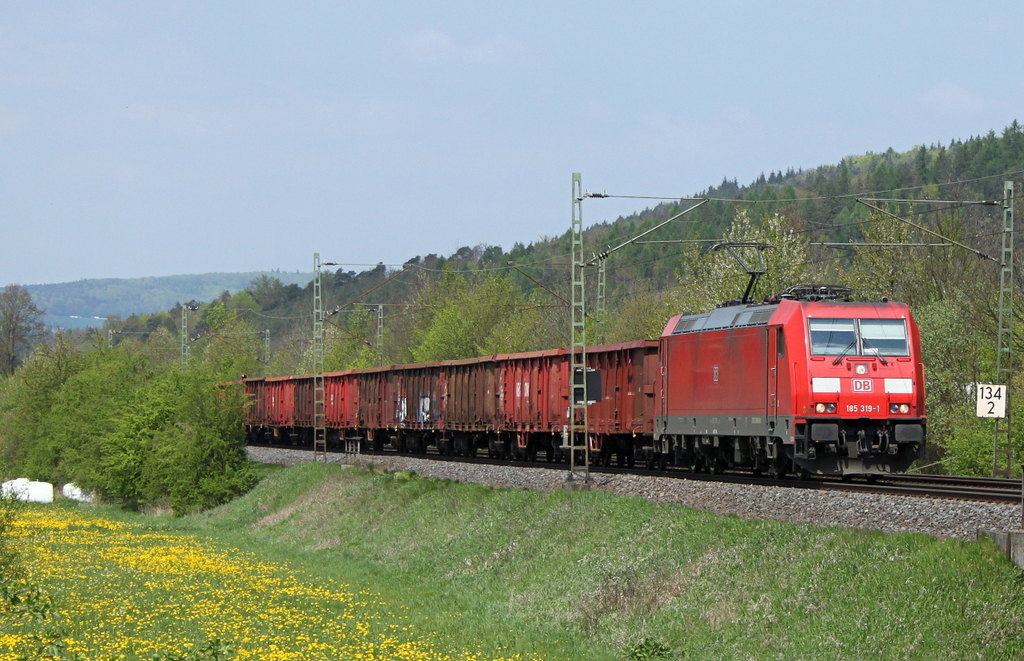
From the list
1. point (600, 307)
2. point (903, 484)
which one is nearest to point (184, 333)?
point (600, 307)

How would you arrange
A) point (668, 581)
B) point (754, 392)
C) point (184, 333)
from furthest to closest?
point (184, 333) → point (754, 392) → point (668, 581)

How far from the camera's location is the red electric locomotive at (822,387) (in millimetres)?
23906

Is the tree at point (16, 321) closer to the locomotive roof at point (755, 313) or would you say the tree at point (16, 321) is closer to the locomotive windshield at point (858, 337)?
the locomotive roof at point (755, 313)

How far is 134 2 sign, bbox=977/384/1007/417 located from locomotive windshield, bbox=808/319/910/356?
16.2ft

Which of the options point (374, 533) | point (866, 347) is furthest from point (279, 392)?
point (866, 347)

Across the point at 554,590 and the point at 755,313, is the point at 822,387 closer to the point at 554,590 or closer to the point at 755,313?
the point at 755,313

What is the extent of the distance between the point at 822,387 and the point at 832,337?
114cm

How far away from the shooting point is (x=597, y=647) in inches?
718

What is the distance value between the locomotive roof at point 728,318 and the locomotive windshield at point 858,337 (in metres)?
1.39

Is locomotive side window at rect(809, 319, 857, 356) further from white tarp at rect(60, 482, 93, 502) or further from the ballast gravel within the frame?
white tarp at rect(60, 482, 93, 502)

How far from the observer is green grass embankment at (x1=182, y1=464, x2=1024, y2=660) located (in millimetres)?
14516

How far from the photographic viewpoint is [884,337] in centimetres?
2478

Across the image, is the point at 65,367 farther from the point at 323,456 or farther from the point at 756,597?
the point at 756,597

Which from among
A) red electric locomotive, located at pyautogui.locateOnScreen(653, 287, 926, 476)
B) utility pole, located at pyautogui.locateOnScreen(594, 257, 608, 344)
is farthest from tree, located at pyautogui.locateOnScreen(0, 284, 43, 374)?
red electric locomotive, located at pyautogui.locateOnScreen(653, 287, 926, 476)
